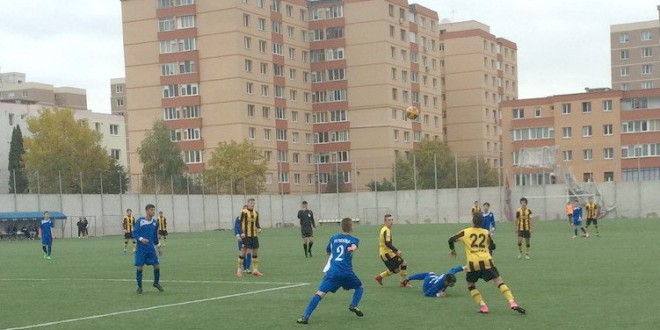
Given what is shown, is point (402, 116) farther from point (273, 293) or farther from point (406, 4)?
point (273, 293)

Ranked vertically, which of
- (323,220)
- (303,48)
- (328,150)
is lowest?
(323,220)

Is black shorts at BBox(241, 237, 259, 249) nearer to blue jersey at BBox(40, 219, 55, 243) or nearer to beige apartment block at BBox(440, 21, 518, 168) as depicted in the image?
blue jersey at BBox(40, 219, 55, 243)

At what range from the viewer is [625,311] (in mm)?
15312

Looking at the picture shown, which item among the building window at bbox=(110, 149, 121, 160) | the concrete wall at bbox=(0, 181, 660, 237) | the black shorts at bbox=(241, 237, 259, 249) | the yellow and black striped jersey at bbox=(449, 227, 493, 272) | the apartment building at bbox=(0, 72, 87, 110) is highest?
the apartment building at bbox=(0, 72, 87, 110)

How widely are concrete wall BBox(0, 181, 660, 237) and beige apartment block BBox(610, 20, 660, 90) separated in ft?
316

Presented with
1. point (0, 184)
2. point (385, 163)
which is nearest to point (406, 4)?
point (385, 163)

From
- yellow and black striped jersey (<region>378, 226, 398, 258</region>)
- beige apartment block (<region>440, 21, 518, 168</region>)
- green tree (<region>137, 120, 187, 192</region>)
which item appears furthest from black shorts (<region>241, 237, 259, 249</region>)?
beige apartment block (<region>440, 21, 518, 168</region>)

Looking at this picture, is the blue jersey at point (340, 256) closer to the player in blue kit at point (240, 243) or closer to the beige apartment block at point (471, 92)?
the player in blue kit at point (240, 243)

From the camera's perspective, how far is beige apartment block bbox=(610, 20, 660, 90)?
159375 millimetres

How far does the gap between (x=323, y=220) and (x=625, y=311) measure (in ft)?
223

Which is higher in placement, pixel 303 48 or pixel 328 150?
pixel 303 48

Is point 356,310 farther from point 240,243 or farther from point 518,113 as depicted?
point 518,113

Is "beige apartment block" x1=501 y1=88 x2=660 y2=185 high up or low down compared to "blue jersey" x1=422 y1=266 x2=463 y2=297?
up

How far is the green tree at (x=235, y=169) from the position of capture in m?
88.9
